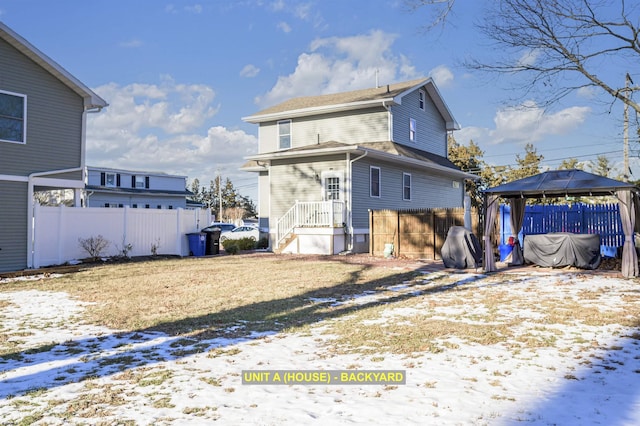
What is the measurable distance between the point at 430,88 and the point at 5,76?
60.3 feet

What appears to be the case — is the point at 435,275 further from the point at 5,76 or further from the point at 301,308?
the point at 5,76

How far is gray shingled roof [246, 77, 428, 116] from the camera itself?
22531mm

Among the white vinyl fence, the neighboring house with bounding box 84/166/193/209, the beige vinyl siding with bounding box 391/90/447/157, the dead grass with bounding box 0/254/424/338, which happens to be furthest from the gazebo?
the neighboring house with bounding box 84/166/193/209

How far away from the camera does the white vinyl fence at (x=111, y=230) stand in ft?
49.3

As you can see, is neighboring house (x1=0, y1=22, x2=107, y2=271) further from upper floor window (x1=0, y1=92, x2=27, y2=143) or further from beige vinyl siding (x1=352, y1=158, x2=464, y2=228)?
beige vinyl siding (x1=352, y1=158, x2=464, y2=228)

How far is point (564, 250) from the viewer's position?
14.3 metres

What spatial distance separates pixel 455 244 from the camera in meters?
14.5

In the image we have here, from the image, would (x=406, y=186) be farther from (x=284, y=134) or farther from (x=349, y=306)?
(x=349, y=306)

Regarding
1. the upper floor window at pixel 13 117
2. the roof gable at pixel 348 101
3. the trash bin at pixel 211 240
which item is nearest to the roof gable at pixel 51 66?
the upper floor window at pixel 13 117

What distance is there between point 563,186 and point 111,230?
46.7 feet

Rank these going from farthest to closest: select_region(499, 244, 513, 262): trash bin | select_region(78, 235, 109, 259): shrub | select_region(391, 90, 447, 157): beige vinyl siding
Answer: select_region(391, 90, 447, 157): beige vinyl siding → select_region(499, 244, 513, 262): trash bin → select_region(78, 235, 109, 259): shrub

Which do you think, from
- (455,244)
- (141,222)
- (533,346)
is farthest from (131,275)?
(533,346)

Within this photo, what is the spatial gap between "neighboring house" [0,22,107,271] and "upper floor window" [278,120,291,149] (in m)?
9.97

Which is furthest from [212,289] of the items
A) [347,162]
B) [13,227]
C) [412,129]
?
[412,129]
